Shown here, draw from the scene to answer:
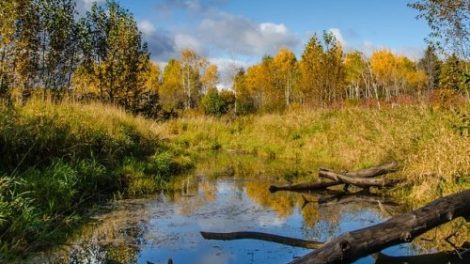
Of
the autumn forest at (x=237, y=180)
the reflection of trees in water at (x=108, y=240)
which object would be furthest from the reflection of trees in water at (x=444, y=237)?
the reflection of trees in water at (x=108, y=240)

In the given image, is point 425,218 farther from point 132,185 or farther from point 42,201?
point 132,185

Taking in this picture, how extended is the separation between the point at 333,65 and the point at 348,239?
36.1 metres

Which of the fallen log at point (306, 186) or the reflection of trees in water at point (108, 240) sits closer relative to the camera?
the reflection of trees in water at point (108, 240)

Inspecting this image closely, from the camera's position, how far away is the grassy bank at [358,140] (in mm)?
8617

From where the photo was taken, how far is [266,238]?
6074 mm

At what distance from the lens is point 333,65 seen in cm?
3953

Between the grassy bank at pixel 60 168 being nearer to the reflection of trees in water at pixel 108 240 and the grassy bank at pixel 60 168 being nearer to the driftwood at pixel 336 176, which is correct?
the reflection of trees in water at pixel 108 240

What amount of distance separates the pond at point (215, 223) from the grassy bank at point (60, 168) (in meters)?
0.45

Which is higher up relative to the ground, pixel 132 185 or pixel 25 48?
pixel 25 48

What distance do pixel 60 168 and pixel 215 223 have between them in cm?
288

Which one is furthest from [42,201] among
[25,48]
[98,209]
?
[25,48]

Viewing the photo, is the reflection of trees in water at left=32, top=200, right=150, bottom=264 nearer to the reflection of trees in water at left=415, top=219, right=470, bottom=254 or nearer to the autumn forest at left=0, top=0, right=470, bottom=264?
the autumn forest at left=0, top=0, right=470, bottom=264

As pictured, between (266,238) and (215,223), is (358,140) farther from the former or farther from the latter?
(266,238)

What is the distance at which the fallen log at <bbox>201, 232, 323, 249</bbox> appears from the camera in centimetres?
570
